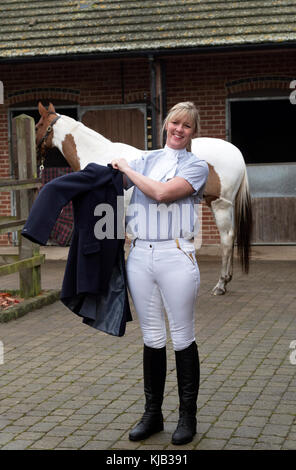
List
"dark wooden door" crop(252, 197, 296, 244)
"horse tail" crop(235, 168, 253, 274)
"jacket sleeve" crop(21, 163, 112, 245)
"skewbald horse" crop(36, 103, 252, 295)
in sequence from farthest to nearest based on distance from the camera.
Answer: "dark wooden door" crop(252, 197, 296, 244) < "skewbald horse" crop(36, 103, 252, 295) < "horse tail" crop(235, 168, 253, 274) < "jacket sleeve" crop(21, 163, 112, 245)

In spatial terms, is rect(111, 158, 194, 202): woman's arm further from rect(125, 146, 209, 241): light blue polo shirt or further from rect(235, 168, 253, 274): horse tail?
rect(235, 168, 253, 274): horse tail

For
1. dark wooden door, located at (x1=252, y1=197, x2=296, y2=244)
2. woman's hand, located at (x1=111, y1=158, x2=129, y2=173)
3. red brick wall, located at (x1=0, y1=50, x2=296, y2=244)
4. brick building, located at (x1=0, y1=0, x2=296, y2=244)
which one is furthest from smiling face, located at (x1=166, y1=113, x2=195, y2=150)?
dark wooden door, located at (x1=252, y1=197, x2=296, y2=244)

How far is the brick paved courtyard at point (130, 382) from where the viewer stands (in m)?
4.57

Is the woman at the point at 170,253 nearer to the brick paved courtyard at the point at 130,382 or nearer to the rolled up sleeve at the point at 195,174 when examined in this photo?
the rolled up sleeve at the point at 195,174

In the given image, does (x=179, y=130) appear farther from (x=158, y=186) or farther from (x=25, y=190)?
(x=25, y=190)

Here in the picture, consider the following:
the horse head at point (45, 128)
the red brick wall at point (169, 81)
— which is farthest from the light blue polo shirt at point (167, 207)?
the red brick wall at point (169, 81)

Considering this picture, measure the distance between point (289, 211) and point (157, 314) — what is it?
886 cm

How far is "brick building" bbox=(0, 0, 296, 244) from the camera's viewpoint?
12344mm

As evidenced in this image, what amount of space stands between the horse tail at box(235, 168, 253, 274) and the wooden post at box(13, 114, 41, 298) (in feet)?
7.70

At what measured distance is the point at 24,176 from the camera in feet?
29.5

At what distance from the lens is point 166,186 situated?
14.1ft

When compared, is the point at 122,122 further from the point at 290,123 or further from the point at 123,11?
the point at 290,123

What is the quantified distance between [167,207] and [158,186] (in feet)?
0.63
